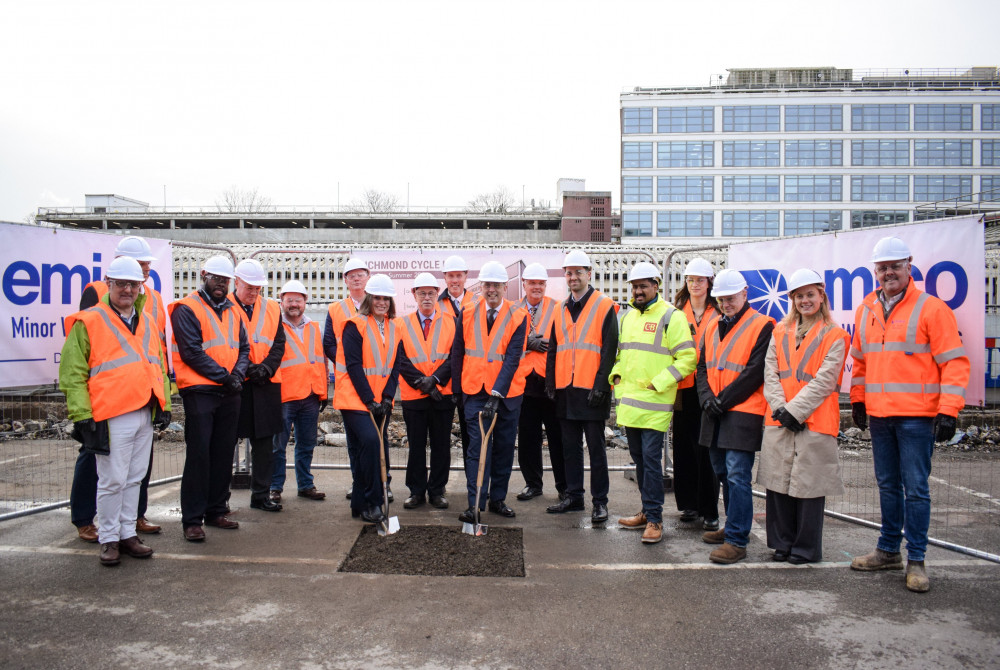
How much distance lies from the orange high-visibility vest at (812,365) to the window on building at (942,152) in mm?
67893

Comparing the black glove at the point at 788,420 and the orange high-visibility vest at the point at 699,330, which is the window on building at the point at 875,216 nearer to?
the orange high-visibility vest at the point at 699,330

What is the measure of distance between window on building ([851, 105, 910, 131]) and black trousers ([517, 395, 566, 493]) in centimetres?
6517

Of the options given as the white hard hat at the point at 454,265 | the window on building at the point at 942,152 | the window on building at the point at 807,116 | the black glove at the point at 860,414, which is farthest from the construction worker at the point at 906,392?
the window on building at the point at 942,152

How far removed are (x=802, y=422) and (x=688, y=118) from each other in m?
61.6

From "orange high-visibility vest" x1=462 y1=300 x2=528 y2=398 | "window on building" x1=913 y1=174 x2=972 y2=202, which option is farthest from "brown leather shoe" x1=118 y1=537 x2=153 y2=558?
"window on building" x1=913 y1=174 x2=972 y2=202

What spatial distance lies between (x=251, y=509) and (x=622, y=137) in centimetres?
5976

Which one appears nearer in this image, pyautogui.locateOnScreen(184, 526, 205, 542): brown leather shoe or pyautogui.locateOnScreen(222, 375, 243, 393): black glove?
pyautogui.locateOnScreen(184, 526, 205, 542): brown leather shoe

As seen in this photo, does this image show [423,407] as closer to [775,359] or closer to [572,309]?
[572,309]

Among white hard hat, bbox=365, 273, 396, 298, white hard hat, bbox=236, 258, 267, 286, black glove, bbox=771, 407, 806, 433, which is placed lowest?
black glove, bbox=771, 407, 806, 433

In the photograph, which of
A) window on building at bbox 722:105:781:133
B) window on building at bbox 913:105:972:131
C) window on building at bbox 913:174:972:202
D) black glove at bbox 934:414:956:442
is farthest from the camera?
window on building at bbox 913:174:972:202

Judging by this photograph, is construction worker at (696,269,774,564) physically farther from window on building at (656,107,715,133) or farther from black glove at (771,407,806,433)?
window on building at (656,107,715,133)

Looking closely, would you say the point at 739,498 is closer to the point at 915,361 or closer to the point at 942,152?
the point at 915,361

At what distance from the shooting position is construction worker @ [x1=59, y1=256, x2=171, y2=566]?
4777mm

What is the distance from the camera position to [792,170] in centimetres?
6109
